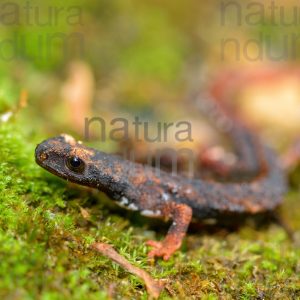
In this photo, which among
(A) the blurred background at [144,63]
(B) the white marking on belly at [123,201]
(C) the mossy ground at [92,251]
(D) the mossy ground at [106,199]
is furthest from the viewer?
(A) the blurred background at [144,63]

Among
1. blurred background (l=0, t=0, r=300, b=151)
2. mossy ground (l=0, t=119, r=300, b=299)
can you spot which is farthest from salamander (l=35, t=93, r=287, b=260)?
blurred background (l=0, t=0, r=300, b=151)

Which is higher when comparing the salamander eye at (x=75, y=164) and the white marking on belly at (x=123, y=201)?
the salamander eye at (x=75, y=164)

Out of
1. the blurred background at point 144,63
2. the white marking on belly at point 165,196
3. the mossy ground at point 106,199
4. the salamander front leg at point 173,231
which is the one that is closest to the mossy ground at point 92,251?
the mossy ground at point 106,199

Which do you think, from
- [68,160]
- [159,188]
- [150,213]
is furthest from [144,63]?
[68,160]

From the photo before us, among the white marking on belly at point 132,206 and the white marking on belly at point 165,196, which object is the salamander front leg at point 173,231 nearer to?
the white marking on belly at point 165,196

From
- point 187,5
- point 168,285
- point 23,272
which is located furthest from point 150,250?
point 187,5

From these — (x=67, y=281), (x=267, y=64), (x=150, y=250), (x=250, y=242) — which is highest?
(x=267, y=64)

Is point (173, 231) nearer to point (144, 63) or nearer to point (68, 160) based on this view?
point (68, 160)

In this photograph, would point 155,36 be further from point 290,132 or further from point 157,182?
point 157,182
